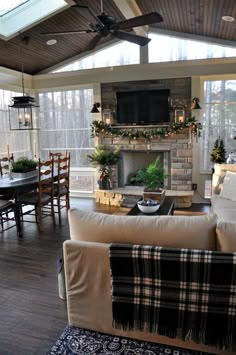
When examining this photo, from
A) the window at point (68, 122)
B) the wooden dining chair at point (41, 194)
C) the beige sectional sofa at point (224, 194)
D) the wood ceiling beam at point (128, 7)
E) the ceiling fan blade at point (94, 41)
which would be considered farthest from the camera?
the window at point (68, 122)

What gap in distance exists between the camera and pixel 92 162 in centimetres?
634

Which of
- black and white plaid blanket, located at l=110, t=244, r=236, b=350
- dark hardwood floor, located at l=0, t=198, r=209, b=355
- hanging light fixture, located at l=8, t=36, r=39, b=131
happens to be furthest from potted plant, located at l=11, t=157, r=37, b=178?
black and white plaid blanket, located at l=110, t=244, r=236, b=350

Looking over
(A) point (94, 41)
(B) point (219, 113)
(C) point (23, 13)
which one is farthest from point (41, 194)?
(B) point (219, 113)

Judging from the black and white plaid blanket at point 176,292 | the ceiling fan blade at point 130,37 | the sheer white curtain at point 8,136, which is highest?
the ceiling fan blade at point 130,37

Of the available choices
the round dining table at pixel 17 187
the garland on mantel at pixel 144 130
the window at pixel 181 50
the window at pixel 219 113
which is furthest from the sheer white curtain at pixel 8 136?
the window at pixel 219 113

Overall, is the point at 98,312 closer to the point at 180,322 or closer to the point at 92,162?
the point at 180,322

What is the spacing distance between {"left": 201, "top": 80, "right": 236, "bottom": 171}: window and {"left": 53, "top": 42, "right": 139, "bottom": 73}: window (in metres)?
1.62

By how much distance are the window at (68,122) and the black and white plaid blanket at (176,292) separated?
17.0 feet

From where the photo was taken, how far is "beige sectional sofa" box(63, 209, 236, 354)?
6.05 feet

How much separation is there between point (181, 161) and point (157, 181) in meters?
2.19

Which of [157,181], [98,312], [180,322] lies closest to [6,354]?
[98,312]

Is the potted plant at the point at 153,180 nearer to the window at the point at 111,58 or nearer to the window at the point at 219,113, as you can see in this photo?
the window at the point at 219,113

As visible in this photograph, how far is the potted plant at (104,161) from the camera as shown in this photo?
6.20 m

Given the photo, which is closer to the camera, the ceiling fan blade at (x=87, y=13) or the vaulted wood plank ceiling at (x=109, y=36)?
the ceiling fan blade at (x=87, y=13)
